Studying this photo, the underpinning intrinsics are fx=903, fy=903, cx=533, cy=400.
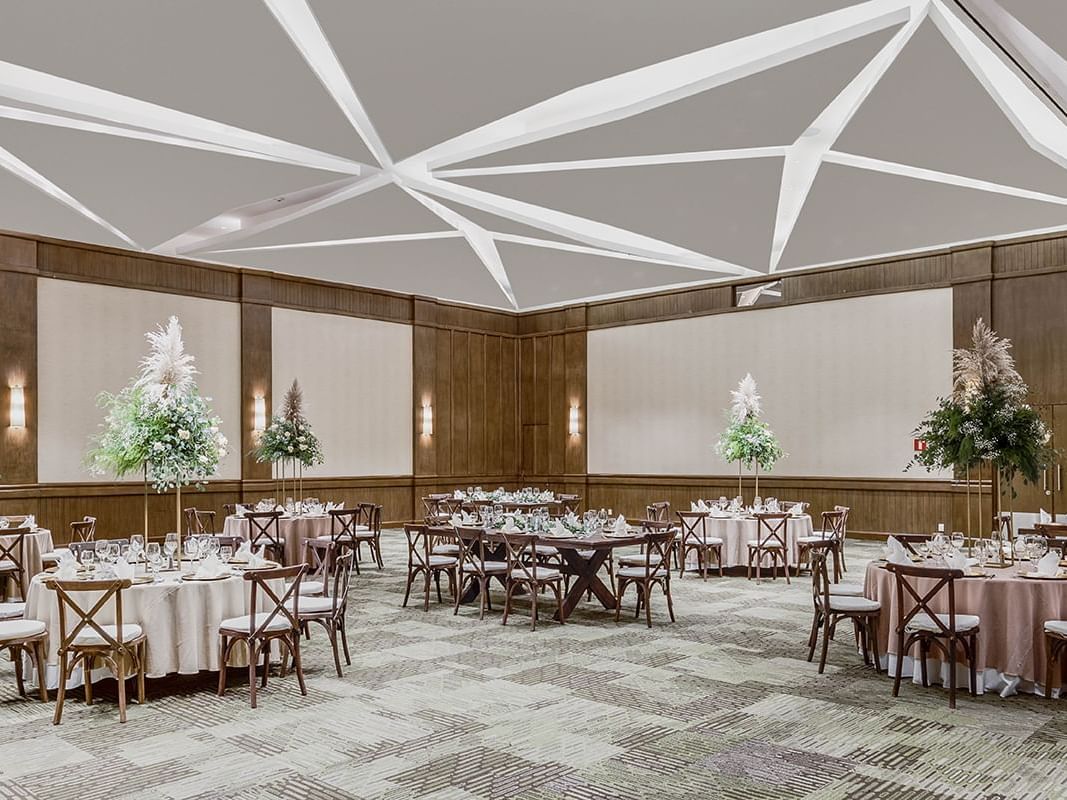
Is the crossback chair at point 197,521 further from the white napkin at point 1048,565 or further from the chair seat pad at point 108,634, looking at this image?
the white napkin at point 1048,565

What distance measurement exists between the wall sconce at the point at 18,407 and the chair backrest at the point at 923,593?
36.7 ft

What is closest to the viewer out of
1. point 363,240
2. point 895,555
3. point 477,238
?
point 895,555

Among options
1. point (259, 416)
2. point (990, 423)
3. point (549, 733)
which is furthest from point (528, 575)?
point (259, 416)

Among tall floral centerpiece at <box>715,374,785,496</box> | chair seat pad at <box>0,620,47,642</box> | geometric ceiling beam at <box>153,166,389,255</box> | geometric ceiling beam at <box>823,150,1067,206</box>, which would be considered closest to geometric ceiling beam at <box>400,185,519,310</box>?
geometric ceiling beam at <box>153,166,389,255</box>

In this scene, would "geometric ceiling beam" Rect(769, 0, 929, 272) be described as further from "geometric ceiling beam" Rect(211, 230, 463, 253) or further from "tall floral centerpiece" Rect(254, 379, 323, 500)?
"tall floral centerpiece" Rect(254, 379, 323, 500)

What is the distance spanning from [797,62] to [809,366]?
909 centimetres

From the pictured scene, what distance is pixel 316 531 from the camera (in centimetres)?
1109

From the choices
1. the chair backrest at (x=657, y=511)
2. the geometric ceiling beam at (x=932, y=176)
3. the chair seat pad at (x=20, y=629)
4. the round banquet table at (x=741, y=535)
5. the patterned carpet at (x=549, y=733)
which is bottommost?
the patterned carpet at (x=549, y=733)

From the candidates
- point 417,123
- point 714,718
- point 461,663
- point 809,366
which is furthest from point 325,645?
point 809,366

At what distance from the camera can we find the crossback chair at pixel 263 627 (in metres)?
5.38

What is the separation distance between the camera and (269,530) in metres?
11.0

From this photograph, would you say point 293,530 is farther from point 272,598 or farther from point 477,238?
point 272,598

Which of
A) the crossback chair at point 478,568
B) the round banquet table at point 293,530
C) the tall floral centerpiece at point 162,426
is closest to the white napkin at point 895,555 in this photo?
the crossback chair at point 478,568

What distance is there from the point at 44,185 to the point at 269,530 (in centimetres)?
457
